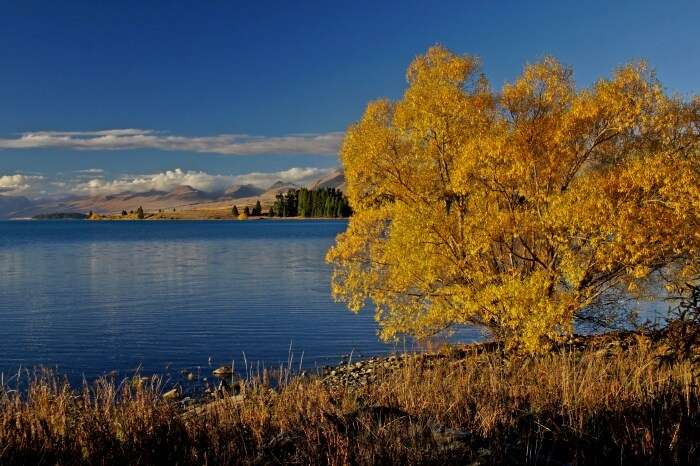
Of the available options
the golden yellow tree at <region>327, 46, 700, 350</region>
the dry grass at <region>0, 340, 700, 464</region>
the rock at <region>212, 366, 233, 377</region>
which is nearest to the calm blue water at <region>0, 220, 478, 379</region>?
the rock at <region>212, 366, 233, 377</region>

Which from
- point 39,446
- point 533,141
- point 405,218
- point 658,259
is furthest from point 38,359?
point 658,259

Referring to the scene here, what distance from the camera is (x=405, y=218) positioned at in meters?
→ 26.5

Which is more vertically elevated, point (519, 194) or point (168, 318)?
point (519, 194)

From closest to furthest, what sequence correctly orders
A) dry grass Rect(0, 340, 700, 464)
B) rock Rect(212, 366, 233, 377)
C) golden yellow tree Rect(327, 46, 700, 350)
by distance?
dry grass Rect(0, 340, 700, 464) < golden yellow tree Rect(327, 46, 700, 350) < rock Rect(212, 366, 233, 377)

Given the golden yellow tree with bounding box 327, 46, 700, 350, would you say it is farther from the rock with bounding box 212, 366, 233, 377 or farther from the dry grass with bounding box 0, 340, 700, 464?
the dry grass with bounding box 0, 340, 700, 464

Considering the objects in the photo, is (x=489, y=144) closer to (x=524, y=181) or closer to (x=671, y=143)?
(x=524, y=181)

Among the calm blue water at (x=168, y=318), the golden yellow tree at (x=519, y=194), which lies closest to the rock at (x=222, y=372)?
the calm blue water at (x=168, y=318)

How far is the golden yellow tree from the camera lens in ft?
78.0

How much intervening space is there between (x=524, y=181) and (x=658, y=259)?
6.55 metres

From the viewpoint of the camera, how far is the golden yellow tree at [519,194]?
2378 centimetres

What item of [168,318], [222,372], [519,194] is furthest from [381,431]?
[168,318]

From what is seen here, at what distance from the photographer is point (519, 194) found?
85.7 feet

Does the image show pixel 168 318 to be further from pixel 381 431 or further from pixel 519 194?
pixel 381 431

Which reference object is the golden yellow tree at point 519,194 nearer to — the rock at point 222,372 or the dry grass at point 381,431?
the rock at point 222,372
